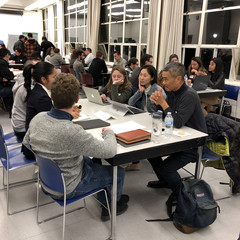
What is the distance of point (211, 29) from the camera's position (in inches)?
217

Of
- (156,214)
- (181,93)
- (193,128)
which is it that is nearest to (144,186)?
(156,214)

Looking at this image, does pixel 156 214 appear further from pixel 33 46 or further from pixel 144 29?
pixel 33 46

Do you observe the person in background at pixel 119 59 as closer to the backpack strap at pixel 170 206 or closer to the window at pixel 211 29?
the window at pixel 211 29

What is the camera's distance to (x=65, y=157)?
1546mm

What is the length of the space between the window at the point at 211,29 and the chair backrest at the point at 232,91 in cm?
79

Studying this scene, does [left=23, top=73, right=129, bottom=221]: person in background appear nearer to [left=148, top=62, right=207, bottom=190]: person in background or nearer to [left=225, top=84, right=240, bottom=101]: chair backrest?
[left=148, top=62, right=207, bottom=190]: person in background

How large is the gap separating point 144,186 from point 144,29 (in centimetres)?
577

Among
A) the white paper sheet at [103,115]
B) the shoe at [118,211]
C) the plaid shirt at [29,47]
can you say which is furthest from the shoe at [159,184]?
the plaid shirt at [29,47]

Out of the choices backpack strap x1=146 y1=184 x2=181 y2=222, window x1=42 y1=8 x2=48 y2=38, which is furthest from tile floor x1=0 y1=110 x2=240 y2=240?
window x1=42 y1=8 x2=48 y2=38

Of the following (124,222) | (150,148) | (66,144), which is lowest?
(124,222)

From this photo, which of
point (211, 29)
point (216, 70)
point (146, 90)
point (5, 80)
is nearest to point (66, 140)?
point (146, 90)

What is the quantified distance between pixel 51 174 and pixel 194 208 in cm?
109

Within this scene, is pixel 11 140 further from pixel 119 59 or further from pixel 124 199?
pixel 119 59

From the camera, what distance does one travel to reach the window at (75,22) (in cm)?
1066
